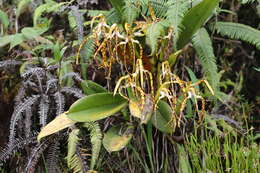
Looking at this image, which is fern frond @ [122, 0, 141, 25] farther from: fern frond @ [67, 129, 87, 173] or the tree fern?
fern frond @ [67, 129, 87, 173]

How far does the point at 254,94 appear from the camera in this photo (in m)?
2.57

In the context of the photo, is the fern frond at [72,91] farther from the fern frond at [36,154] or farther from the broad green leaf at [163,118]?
the broad green leaf at [163,118]

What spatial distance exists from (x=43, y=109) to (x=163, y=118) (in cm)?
54

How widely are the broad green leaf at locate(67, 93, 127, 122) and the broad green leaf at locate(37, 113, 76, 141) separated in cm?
7

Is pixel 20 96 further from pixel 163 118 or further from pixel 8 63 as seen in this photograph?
pixel 163 118

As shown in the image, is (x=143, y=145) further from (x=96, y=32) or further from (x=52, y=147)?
(x=96, y=32)

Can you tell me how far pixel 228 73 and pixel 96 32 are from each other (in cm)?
123

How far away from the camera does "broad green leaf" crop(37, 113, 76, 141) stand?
165 centimetres

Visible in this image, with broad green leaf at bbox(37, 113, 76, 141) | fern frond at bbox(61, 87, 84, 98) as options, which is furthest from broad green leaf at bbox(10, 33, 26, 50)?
broad green leaf at bbox(37, 113, 76, 141)

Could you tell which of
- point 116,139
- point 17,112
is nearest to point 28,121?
point 17,112

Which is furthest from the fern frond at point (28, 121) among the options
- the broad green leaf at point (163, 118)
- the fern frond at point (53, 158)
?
the broad green leaf at point (163, 118)

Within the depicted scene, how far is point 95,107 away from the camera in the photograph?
1700 mm

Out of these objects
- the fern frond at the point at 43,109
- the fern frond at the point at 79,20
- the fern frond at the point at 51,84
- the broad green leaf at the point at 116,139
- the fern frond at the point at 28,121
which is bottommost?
the broad green leaf at the point at 116,139

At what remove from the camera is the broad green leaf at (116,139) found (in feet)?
5.38
